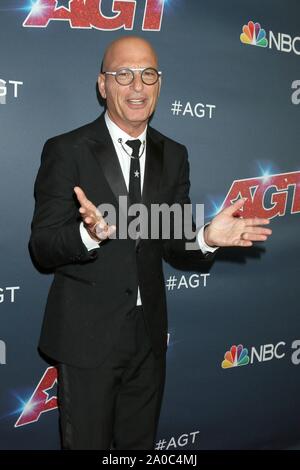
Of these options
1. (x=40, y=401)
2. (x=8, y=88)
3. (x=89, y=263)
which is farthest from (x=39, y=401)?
(x=8, y=88)

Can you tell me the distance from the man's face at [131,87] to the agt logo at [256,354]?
1672mm

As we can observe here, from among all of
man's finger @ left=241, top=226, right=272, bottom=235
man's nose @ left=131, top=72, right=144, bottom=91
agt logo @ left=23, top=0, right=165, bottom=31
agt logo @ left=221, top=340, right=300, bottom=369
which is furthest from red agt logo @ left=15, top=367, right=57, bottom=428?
agt logo @ left=23, top=0, right=165, bottom=31

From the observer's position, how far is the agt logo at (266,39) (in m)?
2.88

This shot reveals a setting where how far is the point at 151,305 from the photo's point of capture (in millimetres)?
2129

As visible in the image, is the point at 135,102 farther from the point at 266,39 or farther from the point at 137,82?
the point at 266,39

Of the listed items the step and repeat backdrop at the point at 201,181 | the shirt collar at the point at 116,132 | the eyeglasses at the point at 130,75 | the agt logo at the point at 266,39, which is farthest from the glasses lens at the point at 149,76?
the agt logo at the point at 266,39

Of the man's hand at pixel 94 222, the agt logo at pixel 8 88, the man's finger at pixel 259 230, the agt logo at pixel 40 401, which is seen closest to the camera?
the man's hand at pixel 94 222

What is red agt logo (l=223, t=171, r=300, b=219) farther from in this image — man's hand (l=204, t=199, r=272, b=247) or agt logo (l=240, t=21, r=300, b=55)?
man's hand (l=204, t=199, r=272, b=247)

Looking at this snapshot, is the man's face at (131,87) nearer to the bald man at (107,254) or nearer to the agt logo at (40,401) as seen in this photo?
the bald man at (107,254)

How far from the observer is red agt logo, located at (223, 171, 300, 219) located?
2975 millimetres

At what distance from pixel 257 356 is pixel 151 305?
135 centimetres

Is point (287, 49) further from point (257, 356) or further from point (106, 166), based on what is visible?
point (257, 356)

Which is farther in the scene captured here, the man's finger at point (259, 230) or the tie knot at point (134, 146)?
the tie knot at point (134, 146)

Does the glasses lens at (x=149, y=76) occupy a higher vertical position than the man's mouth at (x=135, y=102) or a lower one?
higher
